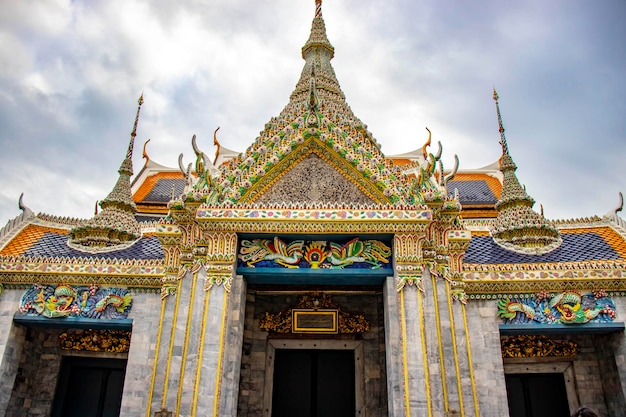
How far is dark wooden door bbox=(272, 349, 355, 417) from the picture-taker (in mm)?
10242

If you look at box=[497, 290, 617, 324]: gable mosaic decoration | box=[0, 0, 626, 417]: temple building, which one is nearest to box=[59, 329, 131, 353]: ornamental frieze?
box=[0, 0, 626, 417]: temple building

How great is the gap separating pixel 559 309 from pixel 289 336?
19.1ft

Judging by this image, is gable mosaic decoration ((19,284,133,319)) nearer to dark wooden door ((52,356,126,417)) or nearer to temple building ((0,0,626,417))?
temple building ((0,0,626,417))

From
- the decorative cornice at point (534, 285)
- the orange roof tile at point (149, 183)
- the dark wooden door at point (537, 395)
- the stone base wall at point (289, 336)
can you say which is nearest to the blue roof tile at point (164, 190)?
the orange roof tile at point (149, 183)

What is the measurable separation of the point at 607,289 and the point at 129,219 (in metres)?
13.4

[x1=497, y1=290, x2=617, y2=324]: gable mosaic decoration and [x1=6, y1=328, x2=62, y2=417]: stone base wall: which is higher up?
[x1=497, y1=290, x2=617, y2=324]: gable mosaic decoration

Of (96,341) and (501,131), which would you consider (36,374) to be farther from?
(501,131)

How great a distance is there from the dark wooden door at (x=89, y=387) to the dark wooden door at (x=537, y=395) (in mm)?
9012

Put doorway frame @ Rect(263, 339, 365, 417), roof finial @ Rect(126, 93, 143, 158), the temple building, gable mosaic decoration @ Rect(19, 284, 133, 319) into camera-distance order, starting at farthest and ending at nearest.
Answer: roof finial @ Rect(126, 93, 143, 158)
gable mosaic decoration @ Rect(19, 284, 133, 319)
doorway frame @ Rect(263, 339, 365, 417)
the temple building

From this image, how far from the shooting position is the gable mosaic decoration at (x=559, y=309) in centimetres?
988

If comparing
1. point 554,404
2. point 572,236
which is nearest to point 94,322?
point 554,404

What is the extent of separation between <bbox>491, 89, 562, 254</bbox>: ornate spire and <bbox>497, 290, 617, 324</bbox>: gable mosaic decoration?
1.91m

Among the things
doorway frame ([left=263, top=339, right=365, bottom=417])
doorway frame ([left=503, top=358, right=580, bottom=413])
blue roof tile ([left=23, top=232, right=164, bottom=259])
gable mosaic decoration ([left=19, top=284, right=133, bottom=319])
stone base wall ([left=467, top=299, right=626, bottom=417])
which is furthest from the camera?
blue roof tile ([left=23, top=232, right=164, bottom=259])

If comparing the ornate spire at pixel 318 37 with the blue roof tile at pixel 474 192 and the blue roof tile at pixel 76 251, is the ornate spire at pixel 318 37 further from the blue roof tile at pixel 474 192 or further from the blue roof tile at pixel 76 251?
the blue roof tile at pixel 474 192
